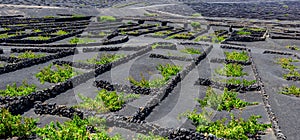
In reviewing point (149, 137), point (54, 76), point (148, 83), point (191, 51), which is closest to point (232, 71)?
point (148, 83)

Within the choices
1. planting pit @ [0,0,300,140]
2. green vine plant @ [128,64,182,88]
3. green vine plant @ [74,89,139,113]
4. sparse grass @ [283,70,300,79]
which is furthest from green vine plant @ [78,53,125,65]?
sparse grass @ [283,70,300,79]

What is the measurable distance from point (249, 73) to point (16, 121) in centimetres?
2069

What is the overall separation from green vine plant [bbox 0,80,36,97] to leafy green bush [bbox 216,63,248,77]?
16.3 meters

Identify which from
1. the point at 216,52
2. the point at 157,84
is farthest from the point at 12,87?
the point at 216,52

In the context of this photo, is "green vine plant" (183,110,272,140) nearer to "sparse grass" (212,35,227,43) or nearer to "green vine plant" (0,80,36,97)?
"green vine plant" (0,80,36,97)

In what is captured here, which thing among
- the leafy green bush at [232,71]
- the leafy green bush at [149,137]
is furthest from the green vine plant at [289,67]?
the leafy green bush at [149,137]

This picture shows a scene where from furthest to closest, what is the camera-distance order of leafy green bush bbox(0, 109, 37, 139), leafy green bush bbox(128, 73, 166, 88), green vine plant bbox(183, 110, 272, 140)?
leafy green bush bbox(128, 73, 166, 88), green vine plant bbox(183, 110, 272, 140), leafy green bush bbox(0, 109, 37, 139)

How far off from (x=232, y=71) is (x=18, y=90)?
721 inches

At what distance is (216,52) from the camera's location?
1415 inches

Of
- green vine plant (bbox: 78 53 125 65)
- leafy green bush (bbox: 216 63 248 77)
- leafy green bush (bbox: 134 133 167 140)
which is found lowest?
leafy green bush (bbox: 134 133 167 140)

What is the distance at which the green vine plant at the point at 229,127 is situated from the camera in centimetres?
1427

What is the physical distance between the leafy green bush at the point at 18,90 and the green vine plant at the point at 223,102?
11.9 meters

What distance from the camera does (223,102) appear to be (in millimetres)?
19016

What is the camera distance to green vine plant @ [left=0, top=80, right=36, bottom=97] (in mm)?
19131
